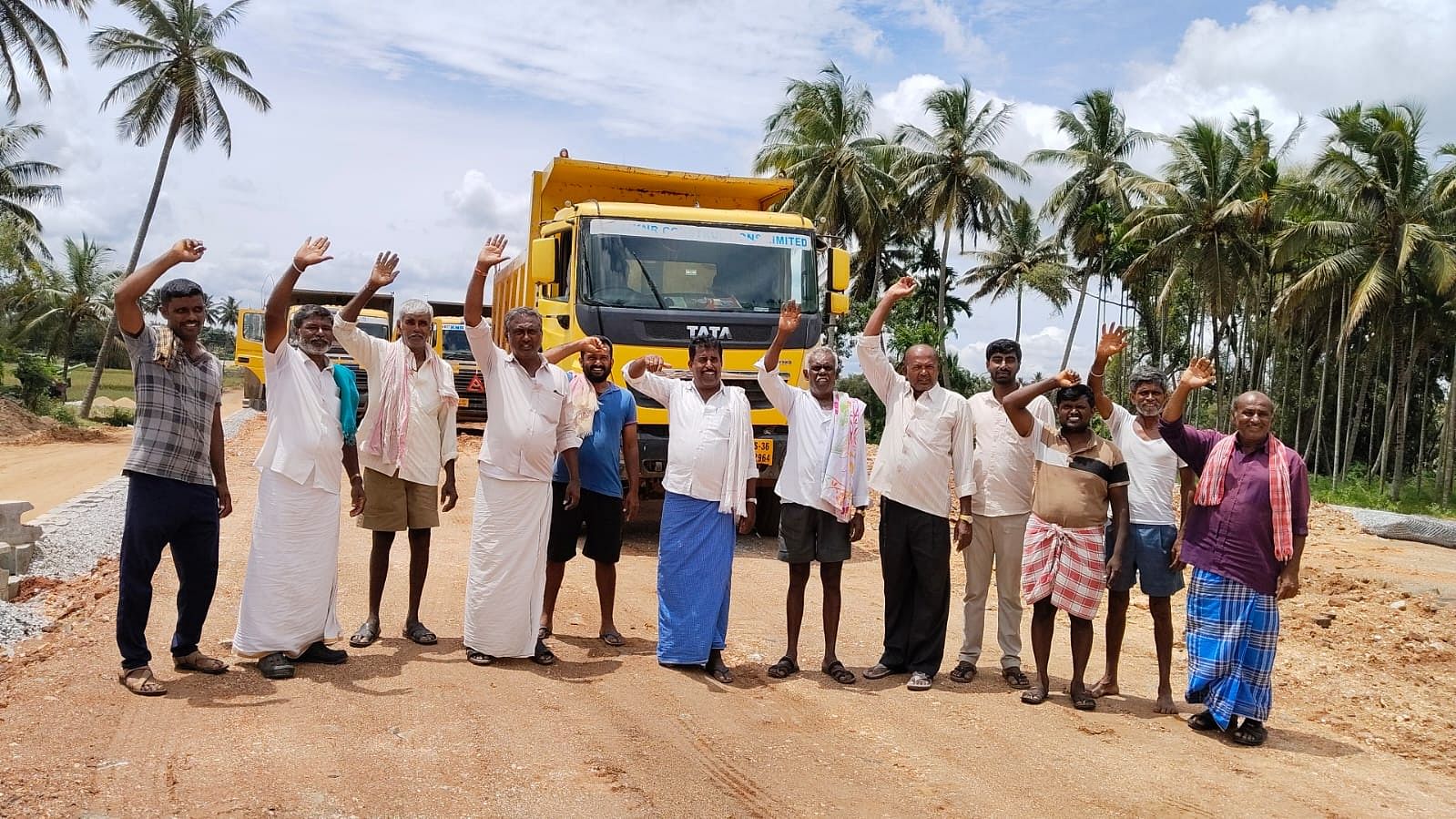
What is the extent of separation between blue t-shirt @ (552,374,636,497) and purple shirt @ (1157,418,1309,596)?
9.14 feet

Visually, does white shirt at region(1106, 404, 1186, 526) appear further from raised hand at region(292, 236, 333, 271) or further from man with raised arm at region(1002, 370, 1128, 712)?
raised hand at region(292, 236, 333, 271)

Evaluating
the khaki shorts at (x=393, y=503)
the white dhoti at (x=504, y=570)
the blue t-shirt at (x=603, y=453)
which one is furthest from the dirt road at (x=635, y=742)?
the blue t-shirt at (x=603, y=453)

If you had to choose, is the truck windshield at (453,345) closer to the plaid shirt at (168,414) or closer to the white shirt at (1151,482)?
the plaid shirt at (168,414)

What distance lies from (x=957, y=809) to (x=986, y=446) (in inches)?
85.2

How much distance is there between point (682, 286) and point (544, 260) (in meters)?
1.19

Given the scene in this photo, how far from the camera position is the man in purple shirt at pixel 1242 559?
15.9 feet

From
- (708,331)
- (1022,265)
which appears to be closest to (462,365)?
(708,331)

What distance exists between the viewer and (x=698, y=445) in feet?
18.0

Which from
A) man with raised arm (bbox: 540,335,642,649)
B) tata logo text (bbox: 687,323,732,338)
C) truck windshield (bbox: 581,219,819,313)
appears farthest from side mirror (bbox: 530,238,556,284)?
man with raised arm (bbox: 540,335,642,649)

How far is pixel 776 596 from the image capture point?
7828 millimetres

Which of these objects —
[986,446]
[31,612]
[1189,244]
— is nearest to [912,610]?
[986,446]

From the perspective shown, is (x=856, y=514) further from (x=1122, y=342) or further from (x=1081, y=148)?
(x=1081, y=148)

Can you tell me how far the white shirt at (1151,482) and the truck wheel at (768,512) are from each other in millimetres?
4822

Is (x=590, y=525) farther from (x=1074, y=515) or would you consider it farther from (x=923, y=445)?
(x=1074, y=515)
